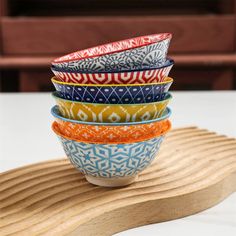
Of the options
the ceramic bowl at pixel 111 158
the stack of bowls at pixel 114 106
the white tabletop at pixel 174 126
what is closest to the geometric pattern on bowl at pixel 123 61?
the stack of bowls at pixel 114 106

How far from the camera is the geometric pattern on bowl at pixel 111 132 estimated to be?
649mm

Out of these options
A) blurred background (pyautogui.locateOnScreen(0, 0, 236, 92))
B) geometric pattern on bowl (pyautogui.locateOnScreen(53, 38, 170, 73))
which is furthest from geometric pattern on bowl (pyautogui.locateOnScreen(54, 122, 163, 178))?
blurred background (pyautogui.locateOnScreen(0, 0, 236, 92))

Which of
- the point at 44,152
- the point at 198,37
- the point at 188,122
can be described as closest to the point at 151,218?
the point at 44,152

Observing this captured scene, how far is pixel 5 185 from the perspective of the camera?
28.4 inches

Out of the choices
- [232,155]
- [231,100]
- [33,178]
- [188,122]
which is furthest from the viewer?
[231,100]

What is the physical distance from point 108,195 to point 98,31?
1.57 meters

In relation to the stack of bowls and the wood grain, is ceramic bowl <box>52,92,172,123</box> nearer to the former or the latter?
the stack of bowls

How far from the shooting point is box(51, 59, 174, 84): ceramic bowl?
24.8 inches

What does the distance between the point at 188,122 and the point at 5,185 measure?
54cm

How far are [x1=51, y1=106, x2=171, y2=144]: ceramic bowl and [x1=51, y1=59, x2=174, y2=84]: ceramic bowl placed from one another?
2.2 inches

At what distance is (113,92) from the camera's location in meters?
0.63

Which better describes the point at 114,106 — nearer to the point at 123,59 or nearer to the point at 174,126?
the point at 123,59

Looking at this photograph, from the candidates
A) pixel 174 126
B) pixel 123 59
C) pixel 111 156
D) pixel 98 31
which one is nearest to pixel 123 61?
pixel 123 59

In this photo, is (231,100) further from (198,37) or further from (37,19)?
(37,19)
